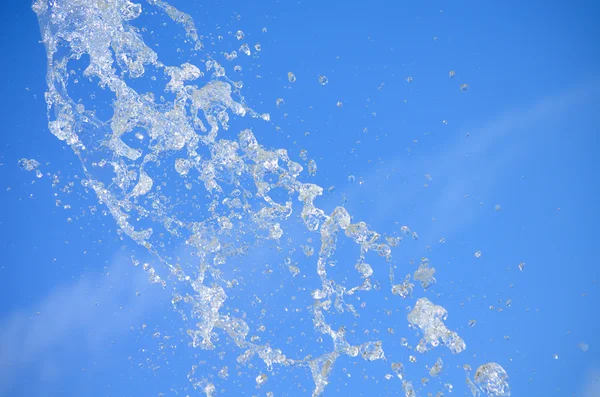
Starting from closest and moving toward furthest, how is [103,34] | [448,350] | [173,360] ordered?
[103,34]
[448,350]
[173,360]

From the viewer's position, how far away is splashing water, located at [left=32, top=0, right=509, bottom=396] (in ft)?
12.8

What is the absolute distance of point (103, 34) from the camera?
3826mm

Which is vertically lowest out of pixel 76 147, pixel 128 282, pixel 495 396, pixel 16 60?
pixel 495 396

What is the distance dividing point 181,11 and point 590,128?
348 cm

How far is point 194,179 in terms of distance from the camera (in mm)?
4125

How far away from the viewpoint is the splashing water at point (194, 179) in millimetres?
3902

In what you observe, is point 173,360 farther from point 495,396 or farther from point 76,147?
point 495,396

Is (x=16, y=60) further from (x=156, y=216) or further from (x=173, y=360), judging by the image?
(x=173, y=360)

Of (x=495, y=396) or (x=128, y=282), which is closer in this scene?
(x=495, y=396)

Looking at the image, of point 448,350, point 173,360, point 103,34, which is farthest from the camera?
point 173,360

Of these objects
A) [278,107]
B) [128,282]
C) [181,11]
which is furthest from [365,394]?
[181,11]

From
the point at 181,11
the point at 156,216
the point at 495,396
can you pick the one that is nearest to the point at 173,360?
the point at 156,216

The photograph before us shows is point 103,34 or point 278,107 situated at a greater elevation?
point 103,34

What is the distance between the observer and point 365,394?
169 inches
